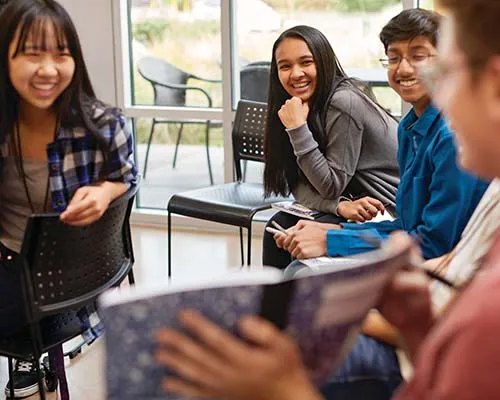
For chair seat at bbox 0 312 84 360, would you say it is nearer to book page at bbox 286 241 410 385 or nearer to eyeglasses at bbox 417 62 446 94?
book page at bbox 286 241 410 385

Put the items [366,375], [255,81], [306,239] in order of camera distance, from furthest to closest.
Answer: [255,81] < [306,239] < [366,375]

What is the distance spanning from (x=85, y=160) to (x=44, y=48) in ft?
0.95

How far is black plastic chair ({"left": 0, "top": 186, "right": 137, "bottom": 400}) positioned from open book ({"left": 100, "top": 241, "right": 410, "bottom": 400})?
0.82m

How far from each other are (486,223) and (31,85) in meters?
1.10

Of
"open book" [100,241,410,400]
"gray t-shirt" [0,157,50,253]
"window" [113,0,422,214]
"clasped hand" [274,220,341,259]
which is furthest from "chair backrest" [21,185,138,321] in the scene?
"window" [113,0,422,214]

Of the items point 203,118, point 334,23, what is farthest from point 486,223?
point 203,118

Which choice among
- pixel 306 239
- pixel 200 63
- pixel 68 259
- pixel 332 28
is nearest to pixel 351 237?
pixel 306 239

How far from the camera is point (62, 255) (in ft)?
5.74

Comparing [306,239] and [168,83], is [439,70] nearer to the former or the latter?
[306,239]

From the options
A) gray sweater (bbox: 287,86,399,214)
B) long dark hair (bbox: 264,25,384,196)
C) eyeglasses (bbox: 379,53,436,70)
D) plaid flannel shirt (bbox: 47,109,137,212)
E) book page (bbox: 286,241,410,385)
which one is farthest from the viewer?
long dark hair (bbox: 264,25,384,196)

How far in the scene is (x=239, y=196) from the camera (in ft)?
10.6

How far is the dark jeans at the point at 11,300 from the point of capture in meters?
1.82

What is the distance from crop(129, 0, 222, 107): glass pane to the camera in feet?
13.9

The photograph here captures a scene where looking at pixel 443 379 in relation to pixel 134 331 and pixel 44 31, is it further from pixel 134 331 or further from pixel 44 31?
pixel 44 31
